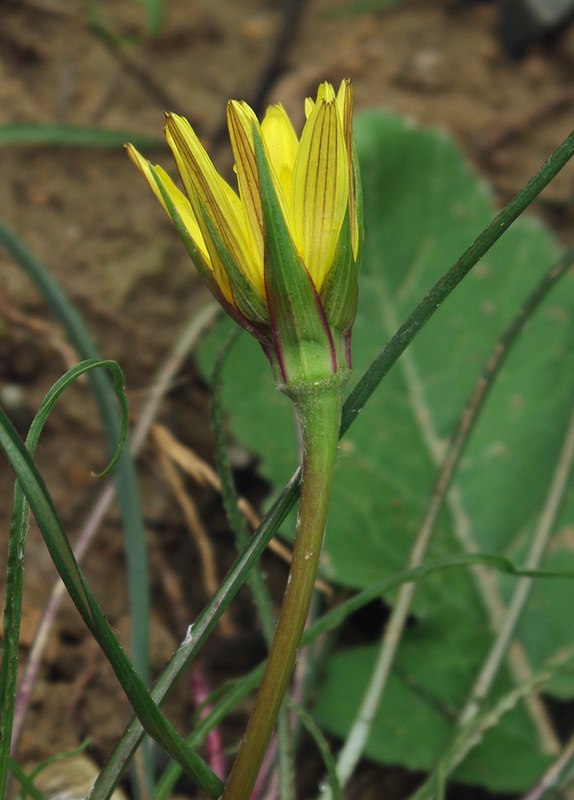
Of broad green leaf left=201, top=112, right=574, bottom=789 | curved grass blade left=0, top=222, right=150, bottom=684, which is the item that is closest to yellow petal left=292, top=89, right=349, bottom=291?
curved grass blade left=0, top=222, right=150, bottom=684

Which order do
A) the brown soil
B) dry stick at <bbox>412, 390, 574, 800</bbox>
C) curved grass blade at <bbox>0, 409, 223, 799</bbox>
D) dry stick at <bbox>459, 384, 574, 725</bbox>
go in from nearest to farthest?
curved grass blade at <bbox>0, 409, 223, 799</bbox> < dry stick at <bbox>412, 390, 574, 800</bbox> < dry stick at <bbox>459, 384, 574, 725</bbox> < the brown soil

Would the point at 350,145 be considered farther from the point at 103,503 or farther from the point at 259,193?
the point at 103,503

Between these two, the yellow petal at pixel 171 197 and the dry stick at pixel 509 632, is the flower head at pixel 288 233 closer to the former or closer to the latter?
the yellow petal at pixel 171 197

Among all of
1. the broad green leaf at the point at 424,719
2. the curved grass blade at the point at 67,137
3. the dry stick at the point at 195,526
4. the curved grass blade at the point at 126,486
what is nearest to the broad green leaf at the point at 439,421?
the broad green leaf at the point at 424,719

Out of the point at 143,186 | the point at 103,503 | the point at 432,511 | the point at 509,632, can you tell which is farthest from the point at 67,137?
the point at 509,632

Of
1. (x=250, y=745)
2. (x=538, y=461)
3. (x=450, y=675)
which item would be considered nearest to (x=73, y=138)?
(x=538, y=461)

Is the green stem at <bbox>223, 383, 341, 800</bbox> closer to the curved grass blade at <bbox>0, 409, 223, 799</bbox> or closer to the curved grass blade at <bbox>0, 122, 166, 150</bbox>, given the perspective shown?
the curved grass blade at <bbox>0, 409, 223, 799</bbox>

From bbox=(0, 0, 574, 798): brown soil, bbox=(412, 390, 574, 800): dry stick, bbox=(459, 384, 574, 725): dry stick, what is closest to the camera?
bbox=(412, 390, 574, 800): dry stick
